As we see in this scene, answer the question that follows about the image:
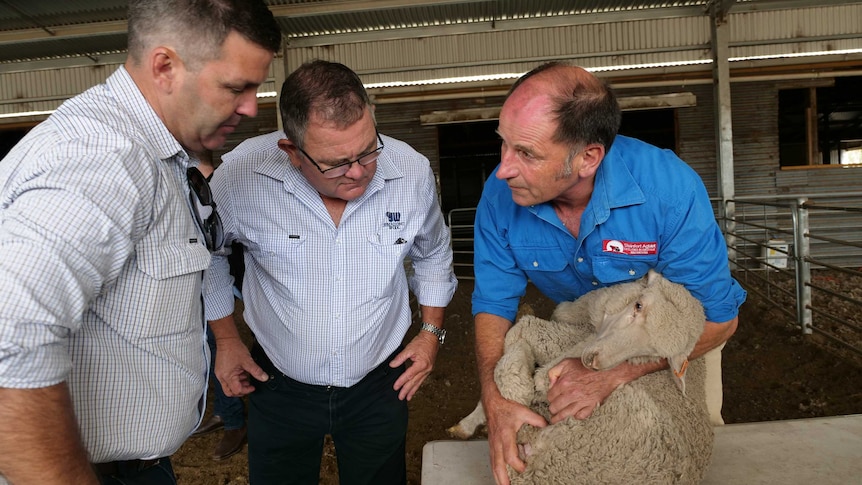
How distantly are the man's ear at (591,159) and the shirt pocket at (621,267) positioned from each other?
29cm

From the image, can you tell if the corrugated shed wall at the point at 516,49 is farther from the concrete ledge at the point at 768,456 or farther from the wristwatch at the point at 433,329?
the concrete ledge at the point at 768,456

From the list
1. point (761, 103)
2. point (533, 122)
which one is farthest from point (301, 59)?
point (533, 122)

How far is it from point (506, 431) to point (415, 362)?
0.67m

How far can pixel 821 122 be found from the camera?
15359 mm

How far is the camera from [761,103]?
1012 cm

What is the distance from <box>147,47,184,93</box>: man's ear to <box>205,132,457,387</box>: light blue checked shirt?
91 cm

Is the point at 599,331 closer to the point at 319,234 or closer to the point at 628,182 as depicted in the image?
the point at 628,182

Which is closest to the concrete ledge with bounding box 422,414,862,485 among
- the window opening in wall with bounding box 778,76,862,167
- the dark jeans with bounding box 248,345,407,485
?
the dark jeans with bounding box 248,345,407,485

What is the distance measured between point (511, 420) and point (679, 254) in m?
0.74

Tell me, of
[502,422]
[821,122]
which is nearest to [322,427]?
[502,422]

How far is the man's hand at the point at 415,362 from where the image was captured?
2242 millimetres

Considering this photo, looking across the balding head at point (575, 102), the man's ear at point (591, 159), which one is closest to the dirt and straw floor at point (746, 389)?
the man's ear at point (591, 159)

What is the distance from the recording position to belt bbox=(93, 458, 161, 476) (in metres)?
1.23

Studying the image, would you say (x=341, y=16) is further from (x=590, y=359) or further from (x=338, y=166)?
(x=590, y=359)
